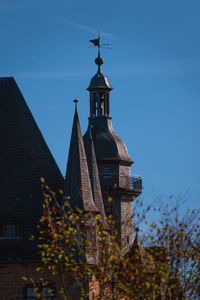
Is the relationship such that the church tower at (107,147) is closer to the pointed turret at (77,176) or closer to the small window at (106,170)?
the small window at (106,170)

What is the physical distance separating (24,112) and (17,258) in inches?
344

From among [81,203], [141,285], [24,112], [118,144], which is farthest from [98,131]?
[141,285]

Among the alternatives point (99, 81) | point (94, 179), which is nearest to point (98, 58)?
point (99, 81)

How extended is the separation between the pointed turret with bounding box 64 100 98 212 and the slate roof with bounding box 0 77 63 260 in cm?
167

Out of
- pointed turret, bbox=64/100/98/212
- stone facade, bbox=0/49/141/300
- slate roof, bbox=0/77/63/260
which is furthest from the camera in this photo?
slate roof, bbox=0/77/63/260

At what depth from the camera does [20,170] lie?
4350 cm

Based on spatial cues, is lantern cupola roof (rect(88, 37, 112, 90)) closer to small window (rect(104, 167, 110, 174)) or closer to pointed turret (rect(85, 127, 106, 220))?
small window (rect(104, 167, 110, 174))

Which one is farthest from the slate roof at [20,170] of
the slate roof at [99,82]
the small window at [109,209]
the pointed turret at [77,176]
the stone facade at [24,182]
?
the small window at [109,209]

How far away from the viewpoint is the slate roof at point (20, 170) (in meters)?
41.6

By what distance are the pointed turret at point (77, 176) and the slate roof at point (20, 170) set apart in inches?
65.6

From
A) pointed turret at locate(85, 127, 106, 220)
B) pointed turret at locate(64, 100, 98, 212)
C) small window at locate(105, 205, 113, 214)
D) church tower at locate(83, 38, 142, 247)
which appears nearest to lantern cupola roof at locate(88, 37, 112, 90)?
church tower at locate(83, 38, 142, 247)

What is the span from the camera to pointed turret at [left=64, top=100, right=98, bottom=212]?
4128 centimetres

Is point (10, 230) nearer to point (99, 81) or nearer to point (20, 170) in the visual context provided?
point (20, 170)

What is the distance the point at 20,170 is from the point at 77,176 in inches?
136
